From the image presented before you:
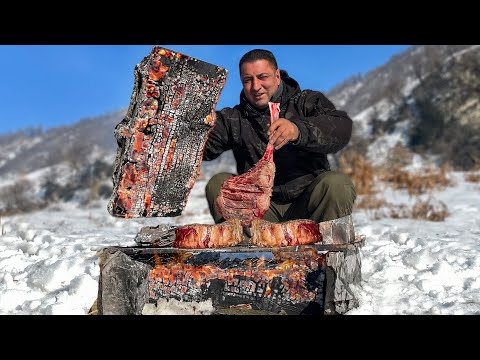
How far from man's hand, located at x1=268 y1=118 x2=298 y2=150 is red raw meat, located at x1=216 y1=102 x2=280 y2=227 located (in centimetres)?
6

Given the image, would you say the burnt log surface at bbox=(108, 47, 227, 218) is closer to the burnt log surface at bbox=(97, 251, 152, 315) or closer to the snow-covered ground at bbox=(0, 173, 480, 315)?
the burnt log surface at bbox=(97, 251, 152, 315)

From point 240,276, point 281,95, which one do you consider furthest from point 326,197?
point 240,276

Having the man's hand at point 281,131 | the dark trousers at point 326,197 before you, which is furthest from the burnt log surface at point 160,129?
the dark trousers at point 326,197

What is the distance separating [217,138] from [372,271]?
1.51 m

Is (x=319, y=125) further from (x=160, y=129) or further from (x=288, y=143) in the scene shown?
(x=160, y=129)

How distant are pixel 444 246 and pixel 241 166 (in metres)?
1.92

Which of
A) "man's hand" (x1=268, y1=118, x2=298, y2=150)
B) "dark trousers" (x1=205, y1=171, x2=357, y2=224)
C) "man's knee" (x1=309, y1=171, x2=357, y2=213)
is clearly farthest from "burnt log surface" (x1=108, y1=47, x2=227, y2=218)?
"man's knee" (x1=309, y1=171, x2=357, y2=213)

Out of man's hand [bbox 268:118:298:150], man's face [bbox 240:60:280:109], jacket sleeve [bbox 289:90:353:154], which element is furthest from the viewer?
man's face [bbox 240:60:280:109]

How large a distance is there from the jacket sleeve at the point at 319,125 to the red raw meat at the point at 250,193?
26 cm

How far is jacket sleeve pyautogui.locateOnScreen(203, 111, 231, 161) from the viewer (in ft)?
13.2

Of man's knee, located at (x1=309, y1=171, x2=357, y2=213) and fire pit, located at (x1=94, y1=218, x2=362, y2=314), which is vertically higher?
man's knee, located at (x1=309, y1=171, x2=357, y2=213)

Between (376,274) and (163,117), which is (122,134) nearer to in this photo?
(163,117)

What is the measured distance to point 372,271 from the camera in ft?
13.0

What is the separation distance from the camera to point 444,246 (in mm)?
4621
